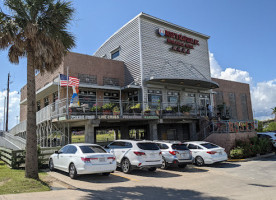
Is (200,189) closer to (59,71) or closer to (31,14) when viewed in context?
(31,14)

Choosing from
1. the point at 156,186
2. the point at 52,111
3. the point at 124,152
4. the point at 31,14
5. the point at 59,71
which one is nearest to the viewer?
the point at 156,186

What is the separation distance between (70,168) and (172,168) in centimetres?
577

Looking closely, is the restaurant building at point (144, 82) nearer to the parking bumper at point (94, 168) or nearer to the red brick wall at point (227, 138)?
the red brick wall at point (227, 138)

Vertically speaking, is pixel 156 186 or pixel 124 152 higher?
Answer: pixel 124 152

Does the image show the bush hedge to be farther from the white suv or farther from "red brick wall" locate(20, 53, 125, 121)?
"red brick wall" locate(20, 53, 125, 121)

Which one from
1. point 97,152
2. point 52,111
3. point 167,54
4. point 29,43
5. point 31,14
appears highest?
point 167,54

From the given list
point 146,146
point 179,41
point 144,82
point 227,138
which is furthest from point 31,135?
point 179,41

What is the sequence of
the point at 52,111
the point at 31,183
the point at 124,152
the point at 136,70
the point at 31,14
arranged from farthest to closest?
the point at 136,70 → the point at 52,111 → the point at 124,152 → the point at 31,14 → the point at 31,183

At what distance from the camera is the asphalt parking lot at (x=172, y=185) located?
7359 millimetres

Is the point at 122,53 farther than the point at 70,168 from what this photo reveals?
Yes

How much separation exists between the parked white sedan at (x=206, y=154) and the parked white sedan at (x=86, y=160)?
604 centimetres

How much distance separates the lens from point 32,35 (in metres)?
9.62

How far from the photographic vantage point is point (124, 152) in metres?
11.2

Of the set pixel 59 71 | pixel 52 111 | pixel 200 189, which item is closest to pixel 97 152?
pixel 200 189
